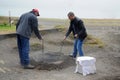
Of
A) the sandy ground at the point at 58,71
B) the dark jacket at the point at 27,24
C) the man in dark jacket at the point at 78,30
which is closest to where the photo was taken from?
the sandy ground at the point at 58,71

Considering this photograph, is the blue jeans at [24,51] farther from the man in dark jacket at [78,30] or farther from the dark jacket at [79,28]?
the dark jacket at [79,28]

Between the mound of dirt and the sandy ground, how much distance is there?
288 millimetres

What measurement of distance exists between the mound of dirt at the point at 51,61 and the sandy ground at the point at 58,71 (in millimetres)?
288

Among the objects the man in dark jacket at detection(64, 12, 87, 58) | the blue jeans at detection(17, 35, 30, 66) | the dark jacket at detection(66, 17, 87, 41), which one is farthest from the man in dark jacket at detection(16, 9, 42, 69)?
the dark jacket at detection(66, 17, 87, 41)

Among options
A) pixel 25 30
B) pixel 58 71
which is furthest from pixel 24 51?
pixel 58 71

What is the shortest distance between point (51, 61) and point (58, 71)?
79cm

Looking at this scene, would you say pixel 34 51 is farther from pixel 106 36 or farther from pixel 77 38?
pixel 106 36

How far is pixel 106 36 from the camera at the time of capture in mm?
20641

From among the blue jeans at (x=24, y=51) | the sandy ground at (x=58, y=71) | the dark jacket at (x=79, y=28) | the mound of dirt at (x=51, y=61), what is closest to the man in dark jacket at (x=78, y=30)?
the dark jacket at (x=79, y=28)

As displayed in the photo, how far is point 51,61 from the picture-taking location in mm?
12492

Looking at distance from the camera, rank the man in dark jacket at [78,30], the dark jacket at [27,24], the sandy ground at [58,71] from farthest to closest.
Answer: the man in dark jacket at [78,30] → the dark jacket at [27,24] → the sandy ground at [58,71]

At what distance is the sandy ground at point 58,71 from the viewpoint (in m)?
11.0

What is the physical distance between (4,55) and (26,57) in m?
2.28

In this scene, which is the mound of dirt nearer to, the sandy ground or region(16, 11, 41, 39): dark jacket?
the sandy ground
